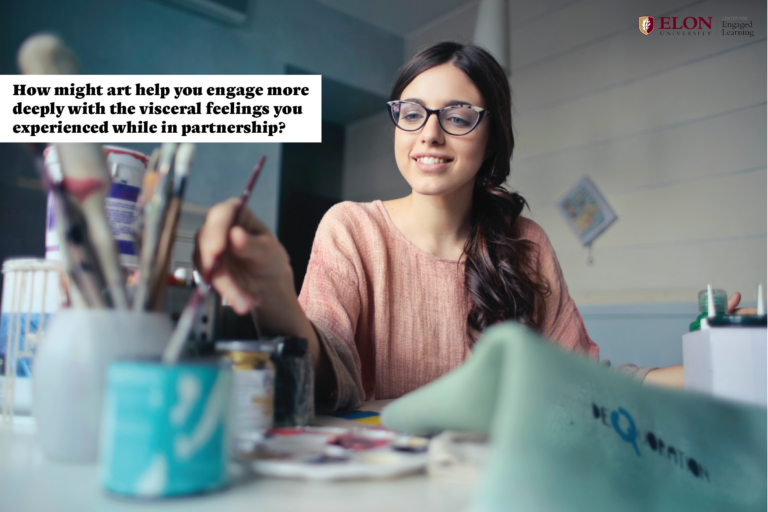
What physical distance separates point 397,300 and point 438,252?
0.18m

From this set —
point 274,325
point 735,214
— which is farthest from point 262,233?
point 735,214

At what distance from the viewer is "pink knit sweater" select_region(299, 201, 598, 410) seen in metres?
1.11

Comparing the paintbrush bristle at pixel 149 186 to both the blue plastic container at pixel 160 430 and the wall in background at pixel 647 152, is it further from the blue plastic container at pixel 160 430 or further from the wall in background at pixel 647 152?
the wall in background at pixel 647 152

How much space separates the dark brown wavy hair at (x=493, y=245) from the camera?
1.23 m

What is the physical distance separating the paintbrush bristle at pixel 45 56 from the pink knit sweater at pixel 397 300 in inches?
27.3

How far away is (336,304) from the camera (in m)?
0.95

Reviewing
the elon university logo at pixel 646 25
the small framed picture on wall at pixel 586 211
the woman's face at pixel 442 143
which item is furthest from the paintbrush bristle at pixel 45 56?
the elon university logo at pixel 646 25

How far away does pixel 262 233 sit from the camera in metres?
0.51

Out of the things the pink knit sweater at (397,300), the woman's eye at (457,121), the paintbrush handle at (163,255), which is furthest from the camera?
the woman's eye at (457,121)

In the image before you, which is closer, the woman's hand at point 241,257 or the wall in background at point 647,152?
the woman's hand at point 241,257

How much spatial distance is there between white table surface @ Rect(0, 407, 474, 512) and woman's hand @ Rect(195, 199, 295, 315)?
0.50 ft

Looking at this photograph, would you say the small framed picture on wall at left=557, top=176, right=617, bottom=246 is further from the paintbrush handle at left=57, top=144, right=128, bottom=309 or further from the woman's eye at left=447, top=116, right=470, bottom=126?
the paintbrush handle at left=57, top=144, right=128, bottom=309

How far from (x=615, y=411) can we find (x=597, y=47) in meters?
2.83

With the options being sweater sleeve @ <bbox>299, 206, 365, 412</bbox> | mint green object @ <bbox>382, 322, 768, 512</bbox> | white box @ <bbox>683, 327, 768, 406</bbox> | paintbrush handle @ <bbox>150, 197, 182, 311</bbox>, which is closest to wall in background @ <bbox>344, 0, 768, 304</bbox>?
sweater sleeve @ <bbox>299, 206, 365, 412</bbox>
